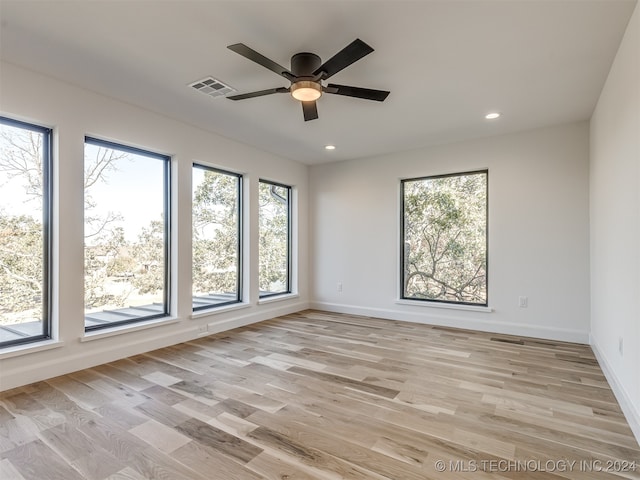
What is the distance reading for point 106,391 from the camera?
2.64m

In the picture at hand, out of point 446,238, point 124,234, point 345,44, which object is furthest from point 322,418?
point 446,238

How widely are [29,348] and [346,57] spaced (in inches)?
131

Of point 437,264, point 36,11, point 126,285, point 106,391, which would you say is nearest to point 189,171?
point 126,285

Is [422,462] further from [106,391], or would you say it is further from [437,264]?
[437,264]

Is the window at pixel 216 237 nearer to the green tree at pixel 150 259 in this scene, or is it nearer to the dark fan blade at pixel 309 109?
the green tree at pixel 150 259

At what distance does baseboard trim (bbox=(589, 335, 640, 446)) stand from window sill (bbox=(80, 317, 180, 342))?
4.03 m

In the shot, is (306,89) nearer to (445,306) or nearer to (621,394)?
(621,394)

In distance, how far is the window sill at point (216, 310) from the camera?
414cm

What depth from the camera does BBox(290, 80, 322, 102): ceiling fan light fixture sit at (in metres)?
2.49

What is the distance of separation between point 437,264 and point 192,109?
3797mm

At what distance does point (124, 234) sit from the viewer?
3588 mm

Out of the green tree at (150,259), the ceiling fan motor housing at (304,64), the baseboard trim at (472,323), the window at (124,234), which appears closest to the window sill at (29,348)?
the window at (124,234)

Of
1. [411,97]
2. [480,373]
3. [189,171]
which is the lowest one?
[480,373]

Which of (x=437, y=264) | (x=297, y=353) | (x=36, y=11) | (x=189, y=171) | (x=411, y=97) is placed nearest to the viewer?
(x=36, y=11)
